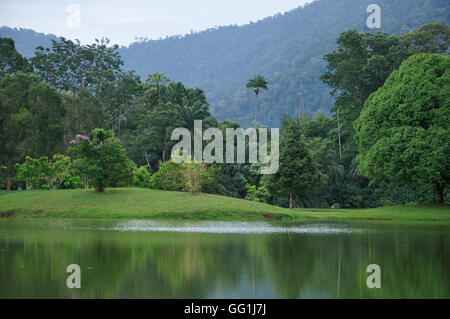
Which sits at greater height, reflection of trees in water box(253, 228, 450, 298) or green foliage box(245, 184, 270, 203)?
reflection of trees in water box(253, 228, 450, 298)

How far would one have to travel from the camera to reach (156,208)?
115ft

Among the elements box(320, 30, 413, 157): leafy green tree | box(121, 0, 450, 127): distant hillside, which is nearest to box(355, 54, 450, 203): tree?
box(320, 30, 413, 157): leafy green tree

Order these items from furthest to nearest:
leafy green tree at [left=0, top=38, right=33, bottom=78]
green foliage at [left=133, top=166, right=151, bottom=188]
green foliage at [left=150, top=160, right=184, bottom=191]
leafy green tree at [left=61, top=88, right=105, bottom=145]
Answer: leafy green tree at [left=0, top=38, right=33, bottom=78] < leafy green tree at [left=61, top=88, right=105, bottom=145] < green foliage at [left=133, top=166, right=151, bottom=188] < green foliage at [left=150, top=160, right=184, bottom=191]

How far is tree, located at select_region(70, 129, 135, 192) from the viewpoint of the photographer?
124ft

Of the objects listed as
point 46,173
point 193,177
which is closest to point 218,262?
point 193,177

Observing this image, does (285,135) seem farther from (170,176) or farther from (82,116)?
(82,116)

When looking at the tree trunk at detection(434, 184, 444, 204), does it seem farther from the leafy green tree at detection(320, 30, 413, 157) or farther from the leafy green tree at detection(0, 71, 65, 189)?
the leafy green tree at detection(0, 71, 65, 189)

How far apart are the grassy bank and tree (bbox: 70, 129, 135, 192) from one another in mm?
1143

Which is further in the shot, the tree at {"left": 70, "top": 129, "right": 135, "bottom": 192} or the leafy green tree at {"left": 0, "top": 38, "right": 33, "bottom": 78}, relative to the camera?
the leafy green tree at {"left": 0, "top": 38, "right": 33, "bottom": 78}

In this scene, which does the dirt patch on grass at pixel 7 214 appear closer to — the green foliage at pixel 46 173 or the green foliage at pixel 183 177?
the green foliage at pixel 46 173

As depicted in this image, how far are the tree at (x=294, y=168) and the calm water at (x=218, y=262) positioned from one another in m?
17.5

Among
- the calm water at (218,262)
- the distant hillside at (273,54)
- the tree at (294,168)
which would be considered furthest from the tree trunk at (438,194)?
the distant hillside at (273,54)

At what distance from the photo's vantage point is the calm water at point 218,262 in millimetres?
11961
